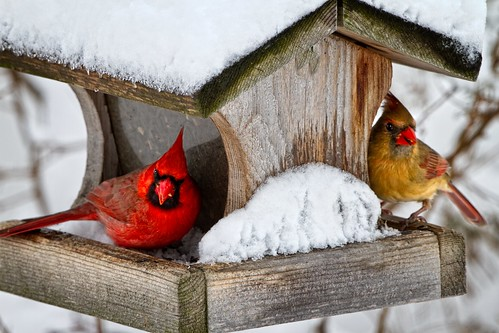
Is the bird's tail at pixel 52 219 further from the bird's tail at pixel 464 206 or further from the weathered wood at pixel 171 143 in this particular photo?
the bird's tail at pixel 464 206

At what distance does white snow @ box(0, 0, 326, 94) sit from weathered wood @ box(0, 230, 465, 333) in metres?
0.53

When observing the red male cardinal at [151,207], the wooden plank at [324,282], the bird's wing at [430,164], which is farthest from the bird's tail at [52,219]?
the bird's wing at [430,164]

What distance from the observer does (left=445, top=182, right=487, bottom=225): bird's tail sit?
11.2ft

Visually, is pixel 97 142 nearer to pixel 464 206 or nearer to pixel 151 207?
pixel 151 207

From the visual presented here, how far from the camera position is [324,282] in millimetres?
2529

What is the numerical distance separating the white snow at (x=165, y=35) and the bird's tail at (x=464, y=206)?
1404 millimetres

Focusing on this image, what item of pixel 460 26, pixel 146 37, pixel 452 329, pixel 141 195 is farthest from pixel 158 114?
pixel 452 329

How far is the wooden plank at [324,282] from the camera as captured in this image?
2377 millimetres

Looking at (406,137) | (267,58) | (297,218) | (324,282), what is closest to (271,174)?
(297,218)

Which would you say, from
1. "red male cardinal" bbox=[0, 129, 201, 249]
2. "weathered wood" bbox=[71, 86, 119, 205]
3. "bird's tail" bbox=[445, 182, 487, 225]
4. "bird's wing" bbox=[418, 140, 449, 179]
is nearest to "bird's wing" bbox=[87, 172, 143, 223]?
"red male cardinal" bbox=[0, 129, 201, 249]

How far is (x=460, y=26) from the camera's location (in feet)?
8.07

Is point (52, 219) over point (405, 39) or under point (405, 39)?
under

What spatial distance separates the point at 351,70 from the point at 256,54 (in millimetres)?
522

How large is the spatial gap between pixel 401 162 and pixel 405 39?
2.54ft
